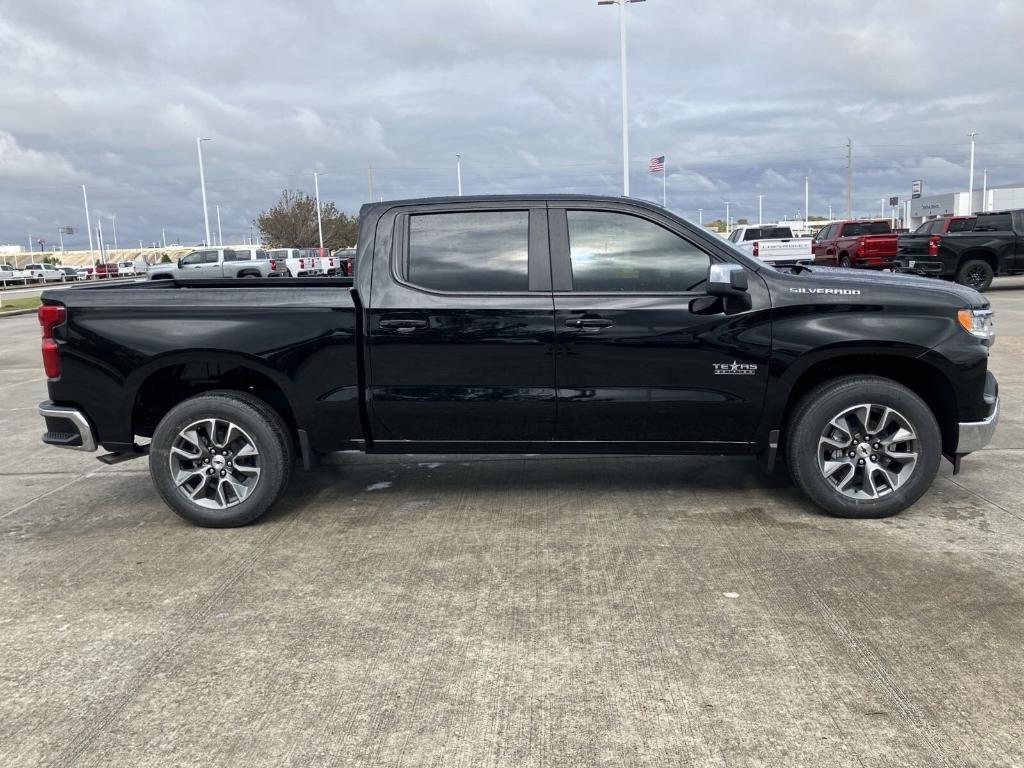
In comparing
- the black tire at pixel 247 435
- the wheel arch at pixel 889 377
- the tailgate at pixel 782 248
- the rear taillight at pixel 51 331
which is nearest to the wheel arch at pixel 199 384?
the black tire at pixel 247 435

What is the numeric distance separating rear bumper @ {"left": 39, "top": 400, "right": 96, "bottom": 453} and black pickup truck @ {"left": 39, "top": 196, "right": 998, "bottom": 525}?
0.6 inches

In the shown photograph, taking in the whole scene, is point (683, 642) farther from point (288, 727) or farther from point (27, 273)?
point (27, 273)

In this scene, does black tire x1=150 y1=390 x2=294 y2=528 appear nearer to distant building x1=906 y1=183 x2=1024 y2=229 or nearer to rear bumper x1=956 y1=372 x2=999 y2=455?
rear bumper x1=956 y1=372 x2=999 y2=455

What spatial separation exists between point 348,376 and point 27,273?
7434 centimetres

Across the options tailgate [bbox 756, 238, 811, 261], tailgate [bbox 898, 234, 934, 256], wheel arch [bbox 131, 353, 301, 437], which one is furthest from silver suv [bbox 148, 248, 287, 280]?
wheel arch [bbox 131, 353, 301, 437]

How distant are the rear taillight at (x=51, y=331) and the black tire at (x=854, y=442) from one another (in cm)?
431

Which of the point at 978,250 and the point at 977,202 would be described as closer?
the point at 978,250

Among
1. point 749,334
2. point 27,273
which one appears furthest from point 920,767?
point 27,273

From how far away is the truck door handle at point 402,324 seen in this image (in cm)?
510

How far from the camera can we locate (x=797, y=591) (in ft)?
13.6

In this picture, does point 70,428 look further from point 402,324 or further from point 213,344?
point 402,324

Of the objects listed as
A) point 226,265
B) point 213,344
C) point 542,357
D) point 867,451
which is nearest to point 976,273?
point 867,451

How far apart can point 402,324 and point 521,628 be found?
2.01m

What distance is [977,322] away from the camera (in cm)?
509
